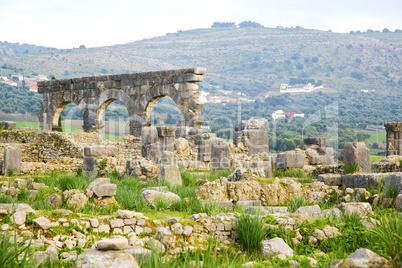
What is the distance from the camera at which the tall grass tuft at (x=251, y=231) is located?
6492 millimetres

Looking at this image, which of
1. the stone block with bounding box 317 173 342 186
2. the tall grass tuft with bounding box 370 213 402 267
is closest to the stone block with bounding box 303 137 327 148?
the stone block with bounding box 317 173 342 186

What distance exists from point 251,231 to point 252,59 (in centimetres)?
14355

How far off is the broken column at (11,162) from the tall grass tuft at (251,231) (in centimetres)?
1067

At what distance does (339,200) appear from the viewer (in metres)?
10.2

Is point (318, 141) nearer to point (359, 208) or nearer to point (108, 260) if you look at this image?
point (359, 208)

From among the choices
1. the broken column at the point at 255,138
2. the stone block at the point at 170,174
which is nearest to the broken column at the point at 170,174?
the stone block at the point at 170,174

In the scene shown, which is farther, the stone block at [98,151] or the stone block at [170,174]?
the stone block at [98,151]

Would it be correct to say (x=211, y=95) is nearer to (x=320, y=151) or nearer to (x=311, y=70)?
(x=311, y=70)

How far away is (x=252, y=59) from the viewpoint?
14725 cm

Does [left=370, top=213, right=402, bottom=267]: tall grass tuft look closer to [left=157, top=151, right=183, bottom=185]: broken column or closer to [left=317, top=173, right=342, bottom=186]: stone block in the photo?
[left=317, top=173, right=342, bottom=186]: stone block

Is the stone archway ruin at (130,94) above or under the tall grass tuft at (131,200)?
above

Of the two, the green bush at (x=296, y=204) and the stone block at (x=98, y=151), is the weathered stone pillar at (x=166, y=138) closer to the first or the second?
the stone block at (x=98, y=151)

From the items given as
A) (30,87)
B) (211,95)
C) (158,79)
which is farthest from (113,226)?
(211,95)

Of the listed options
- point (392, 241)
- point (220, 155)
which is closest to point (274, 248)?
point (392, 241)
